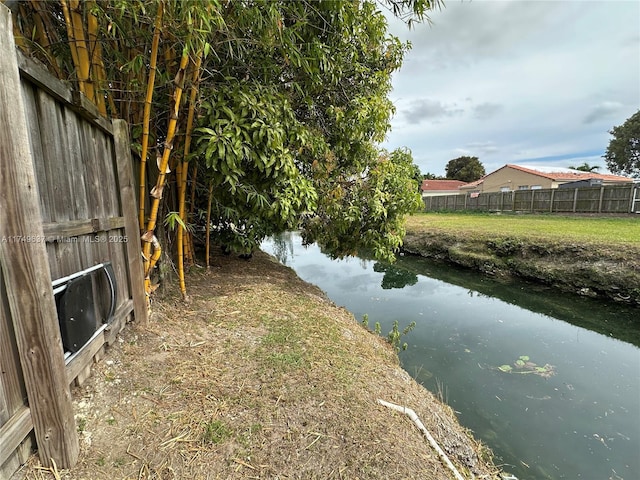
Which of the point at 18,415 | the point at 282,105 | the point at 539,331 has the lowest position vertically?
the point at 539,331

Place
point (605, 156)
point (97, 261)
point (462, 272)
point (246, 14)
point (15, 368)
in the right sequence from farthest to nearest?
point (605, 156)
point (462, 272)
point (246, 14)
point (97, 261)
point (15, 368)

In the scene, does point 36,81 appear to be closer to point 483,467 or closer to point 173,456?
point 173,456

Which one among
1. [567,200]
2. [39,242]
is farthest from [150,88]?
[567,200]

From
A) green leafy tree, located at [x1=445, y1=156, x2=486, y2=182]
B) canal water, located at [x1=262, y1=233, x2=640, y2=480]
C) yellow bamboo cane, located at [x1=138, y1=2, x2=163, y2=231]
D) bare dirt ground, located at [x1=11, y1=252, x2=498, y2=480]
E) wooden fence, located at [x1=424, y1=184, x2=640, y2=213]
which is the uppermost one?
green leafy tree, located at [x1=445, y1=156, x2=486, y2=182]

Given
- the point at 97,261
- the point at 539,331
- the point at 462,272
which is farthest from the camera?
the point at 462,272

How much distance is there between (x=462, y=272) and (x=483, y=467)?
259 inches

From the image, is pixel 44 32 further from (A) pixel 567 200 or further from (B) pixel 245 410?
(A) pixel 567 200

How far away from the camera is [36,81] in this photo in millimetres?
1191

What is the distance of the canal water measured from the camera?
8.49ft

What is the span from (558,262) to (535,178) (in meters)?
16.1

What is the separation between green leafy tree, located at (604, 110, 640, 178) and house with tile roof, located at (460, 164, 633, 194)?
3.85 meters

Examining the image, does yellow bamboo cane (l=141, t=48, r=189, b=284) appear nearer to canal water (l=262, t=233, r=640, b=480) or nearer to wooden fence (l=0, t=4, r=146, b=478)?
wooden fence (l=0, t=4, r=146, b=478)

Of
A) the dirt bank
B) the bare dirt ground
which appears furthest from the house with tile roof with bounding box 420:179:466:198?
the bare dirt ground

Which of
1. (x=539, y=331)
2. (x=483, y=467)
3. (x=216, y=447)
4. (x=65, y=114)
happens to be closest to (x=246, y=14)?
(x=65, y=114)
